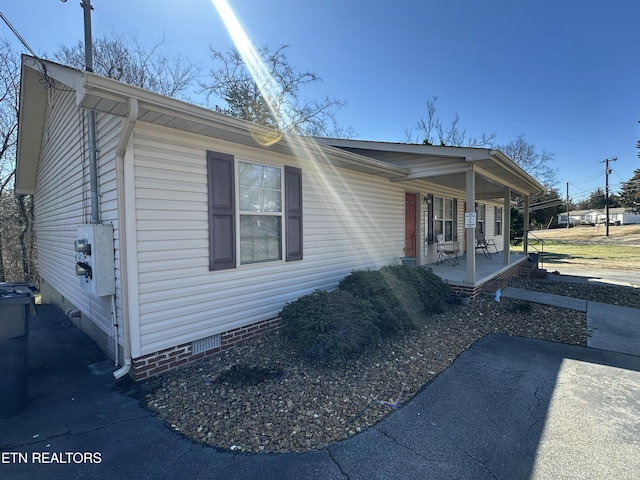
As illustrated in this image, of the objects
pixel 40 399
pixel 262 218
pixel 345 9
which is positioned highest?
pixel 345 9

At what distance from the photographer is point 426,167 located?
683 cm

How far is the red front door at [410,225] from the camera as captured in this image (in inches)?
342

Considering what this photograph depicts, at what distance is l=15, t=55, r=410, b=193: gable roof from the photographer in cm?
278

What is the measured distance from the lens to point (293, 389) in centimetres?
319

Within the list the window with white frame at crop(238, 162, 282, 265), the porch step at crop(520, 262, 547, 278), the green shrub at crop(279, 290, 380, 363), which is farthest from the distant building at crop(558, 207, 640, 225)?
the window with white frame at crop(238, 162, 282, 265)

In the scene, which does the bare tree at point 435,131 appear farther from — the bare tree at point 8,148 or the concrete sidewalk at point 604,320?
the bare tree at point 8,148

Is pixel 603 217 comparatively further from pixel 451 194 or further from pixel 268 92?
pixel 268 92

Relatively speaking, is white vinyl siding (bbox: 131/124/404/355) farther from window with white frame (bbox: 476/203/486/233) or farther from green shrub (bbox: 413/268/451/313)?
window with white frame (bbox: 476/203/486/233)

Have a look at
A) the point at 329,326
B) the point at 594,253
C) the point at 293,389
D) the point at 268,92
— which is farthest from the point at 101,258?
the point at 594,253

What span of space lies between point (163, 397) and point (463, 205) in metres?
11.8

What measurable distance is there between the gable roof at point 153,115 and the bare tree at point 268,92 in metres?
8.48

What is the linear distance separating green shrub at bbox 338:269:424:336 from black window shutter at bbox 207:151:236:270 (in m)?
2.11

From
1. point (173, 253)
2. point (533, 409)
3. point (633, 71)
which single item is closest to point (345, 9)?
point (173, 253)

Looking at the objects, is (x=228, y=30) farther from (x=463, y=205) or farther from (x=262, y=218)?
(x=463, y=205)
